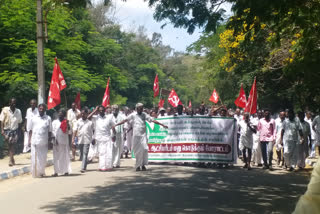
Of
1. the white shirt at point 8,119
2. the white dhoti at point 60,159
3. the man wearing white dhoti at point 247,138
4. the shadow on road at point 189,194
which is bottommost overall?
the shadow on road at point 189,194

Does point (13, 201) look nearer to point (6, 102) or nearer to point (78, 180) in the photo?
point (78, 180)

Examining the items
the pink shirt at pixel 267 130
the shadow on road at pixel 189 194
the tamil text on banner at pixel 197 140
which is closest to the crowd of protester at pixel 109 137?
the pink shirt at pixel 267 130

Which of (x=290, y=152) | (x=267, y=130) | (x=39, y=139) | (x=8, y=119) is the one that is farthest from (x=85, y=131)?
(x=290, y=152)

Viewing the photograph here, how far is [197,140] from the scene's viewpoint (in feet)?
48.5

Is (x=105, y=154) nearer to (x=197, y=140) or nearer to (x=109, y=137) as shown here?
(x=109, y=137)

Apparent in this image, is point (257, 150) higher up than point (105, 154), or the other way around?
point (257, 150)

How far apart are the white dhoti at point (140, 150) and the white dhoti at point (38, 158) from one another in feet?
8.51

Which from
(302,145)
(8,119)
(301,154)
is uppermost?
(8,119)

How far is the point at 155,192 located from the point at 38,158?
4.19 meters

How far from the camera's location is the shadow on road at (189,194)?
765 cm

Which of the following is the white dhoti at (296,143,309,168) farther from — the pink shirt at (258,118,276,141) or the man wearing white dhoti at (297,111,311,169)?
the pink shirt at (258,118,276,141)

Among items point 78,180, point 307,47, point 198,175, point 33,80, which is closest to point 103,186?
point 78,180

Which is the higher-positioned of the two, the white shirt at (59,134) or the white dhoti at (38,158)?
the white shirt at (59,134)

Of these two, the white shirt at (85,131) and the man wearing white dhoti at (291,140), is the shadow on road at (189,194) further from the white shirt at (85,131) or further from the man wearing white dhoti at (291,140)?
the white shirt at (85,131)
